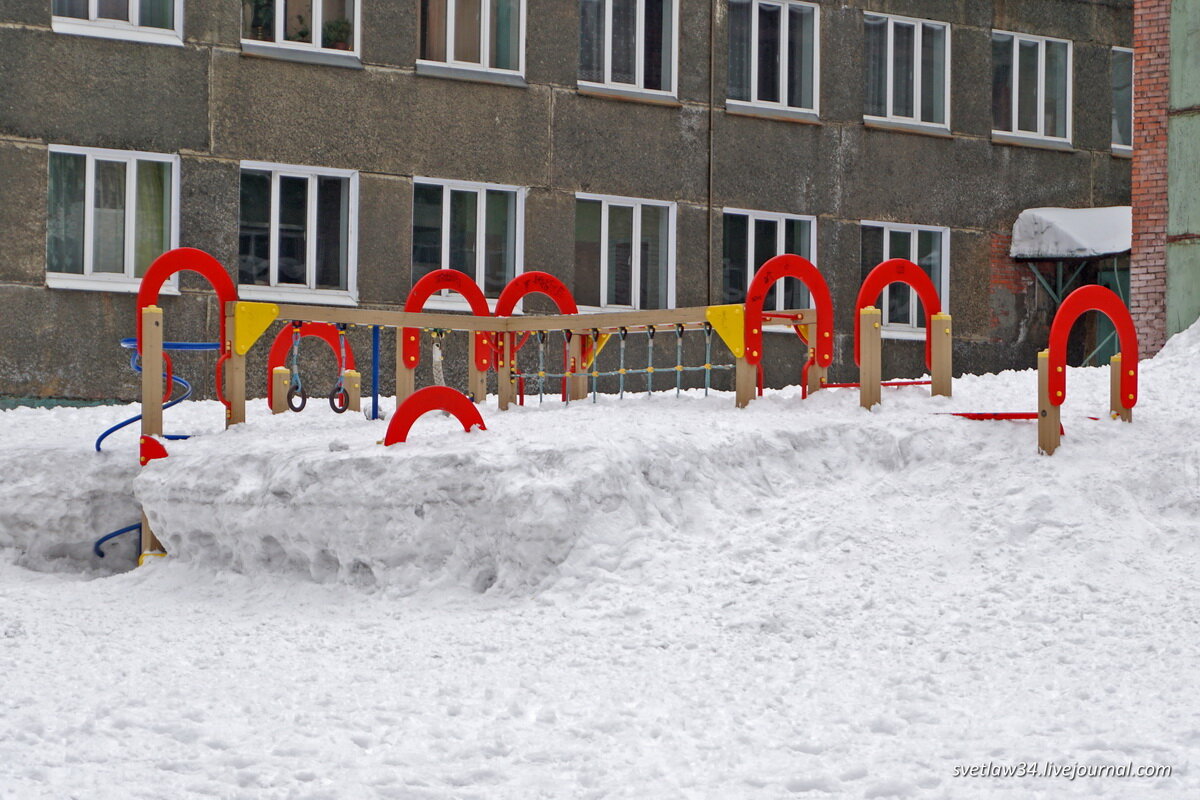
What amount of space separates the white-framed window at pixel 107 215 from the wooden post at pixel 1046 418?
389 inches

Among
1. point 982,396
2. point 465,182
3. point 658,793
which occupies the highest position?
point 465,182

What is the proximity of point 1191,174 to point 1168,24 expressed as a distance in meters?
1.68

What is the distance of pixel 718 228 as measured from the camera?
18312 millimetres

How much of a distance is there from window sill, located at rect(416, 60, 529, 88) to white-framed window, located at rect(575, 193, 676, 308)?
1.53 metres

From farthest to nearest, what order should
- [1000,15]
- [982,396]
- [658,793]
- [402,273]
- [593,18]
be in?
[1000,15], [593,18], [402,273], [982,396], [658,793]

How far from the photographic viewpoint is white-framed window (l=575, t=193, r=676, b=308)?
58.4ft

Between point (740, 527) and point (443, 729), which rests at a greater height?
point (740, 527)

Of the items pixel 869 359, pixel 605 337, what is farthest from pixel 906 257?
pixel 869 359

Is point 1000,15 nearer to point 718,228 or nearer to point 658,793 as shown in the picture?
point 718,228

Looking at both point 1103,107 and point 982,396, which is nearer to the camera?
point 982,396

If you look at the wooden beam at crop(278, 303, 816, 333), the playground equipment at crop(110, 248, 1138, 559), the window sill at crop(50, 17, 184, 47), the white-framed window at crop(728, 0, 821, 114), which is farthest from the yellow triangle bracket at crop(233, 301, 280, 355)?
the white-framed window at crop(728, 0, 821, 114)

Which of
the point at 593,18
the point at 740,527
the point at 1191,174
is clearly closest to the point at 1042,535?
the point at 740,527

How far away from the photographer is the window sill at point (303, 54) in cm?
1598

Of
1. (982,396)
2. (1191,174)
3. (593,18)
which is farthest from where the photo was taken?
(593,18)
